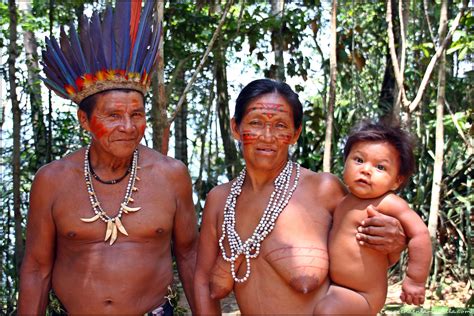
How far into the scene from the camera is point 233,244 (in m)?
2.64

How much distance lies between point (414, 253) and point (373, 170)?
361mm

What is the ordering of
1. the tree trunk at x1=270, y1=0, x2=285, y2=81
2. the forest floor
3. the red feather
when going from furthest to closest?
the tree trunk at x1=270, y1=0, x2=285, y2=81, the forest floor, the red feather

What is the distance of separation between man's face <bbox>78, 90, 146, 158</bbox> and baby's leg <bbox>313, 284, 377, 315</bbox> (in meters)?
1.09

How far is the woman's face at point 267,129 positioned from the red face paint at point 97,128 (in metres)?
0.64

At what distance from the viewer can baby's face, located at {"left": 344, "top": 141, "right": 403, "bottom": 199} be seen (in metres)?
Answer: 2.51

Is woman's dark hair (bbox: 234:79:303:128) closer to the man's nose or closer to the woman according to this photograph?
the woman

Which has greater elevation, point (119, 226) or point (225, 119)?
point (225, 119)

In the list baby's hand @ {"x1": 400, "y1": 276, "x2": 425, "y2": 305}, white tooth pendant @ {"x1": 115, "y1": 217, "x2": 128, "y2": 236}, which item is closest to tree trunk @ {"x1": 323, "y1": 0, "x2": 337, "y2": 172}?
white tooth pendant @ {"x1": 115, "y1": 217, "x2": 128, "y2": 236}

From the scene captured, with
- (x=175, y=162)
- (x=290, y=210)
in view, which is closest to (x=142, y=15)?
(x=175, y=162)

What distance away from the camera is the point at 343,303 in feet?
8.13

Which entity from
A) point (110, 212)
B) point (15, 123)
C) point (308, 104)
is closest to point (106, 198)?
point (110, 212)

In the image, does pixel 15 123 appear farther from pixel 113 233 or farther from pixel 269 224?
pixel 269 224

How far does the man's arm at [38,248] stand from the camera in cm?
291

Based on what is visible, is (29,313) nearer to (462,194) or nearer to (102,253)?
(102,253)
